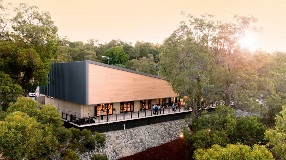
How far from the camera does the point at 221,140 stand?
65.1ft

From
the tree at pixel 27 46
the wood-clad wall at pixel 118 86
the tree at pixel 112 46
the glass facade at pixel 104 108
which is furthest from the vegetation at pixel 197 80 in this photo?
the tree at pixel 112 46

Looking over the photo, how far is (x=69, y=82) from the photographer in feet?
99.9

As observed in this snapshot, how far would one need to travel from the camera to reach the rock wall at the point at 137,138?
25.6 meters

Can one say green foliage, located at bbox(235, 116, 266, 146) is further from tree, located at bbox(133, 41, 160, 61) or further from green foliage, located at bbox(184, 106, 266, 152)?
tree, located at bbox(133, 41, 160, 61)

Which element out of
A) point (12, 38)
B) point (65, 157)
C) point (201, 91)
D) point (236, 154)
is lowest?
point (65, 157)

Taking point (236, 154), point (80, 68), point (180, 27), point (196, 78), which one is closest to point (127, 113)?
point (80, 68)

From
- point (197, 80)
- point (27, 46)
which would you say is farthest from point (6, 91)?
point (197, 80)

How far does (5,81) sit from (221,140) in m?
19.0

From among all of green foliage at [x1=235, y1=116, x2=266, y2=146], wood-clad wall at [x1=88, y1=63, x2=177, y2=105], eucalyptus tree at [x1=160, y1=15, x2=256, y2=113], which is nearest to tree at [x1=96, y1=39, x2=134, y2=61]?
wood-clad wall at [x1=88, y1=63, x2=177, y2=105]

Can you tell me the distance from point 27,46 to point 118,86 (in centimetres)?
1069

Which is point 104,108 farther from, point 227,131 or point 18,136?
point 18,136

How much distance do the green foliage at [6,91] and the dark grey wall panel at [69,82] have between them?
6.46 m

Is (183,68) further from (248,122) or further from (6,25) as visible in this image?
(6,25)

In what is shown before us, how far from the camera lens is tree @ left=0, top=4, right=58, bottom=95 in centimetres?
2612
